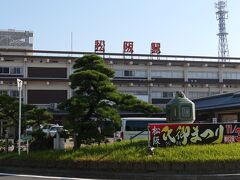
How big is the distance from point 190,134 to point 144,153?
1.95m

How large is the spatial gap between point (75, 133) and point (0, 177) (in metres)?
3.76

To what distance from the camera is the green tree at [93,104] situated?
16203mm

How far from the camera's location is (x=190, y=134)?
15.0 metres

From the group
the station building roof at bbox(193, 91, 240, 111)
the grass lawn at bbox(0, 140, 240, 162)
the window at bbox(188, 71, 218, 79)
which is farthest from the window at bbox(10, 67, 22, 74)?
the grass lawn at bbox(0, 140, 240, 162)

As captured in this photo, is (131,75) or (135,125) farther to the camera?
(131,75)

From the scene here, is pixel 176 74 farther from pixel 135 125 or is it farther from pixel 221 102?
pixel 135 125

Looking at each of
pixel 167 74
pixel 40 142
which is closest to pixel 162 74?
pixel 167 74

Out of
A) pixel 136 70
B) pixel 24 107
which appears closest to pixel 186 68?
pixel 136 70

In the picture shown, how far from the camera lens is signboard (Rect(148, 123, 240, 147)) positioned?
14.7m

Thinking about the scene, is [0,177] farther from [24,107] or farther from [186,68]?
[186,68]

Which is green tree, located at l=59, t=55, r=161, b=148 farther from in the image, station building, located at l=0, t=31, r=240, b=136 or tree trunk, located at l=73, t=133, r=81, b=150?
station building, located at l=0, t=31, r=240, b=136

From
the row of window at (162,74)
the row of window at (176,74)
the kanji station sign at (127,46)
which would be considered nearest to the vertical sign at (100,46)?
the kanji station sign at (127,46)

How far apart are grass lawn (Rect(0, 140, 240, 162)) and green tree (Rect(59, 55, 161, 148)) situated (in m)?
0.81

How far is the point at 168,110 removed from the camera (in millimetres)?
16672
